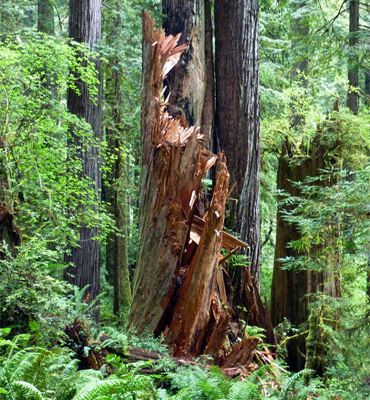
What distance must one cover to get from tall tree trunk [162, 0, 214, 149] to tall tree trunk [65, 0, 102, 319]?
136 inches

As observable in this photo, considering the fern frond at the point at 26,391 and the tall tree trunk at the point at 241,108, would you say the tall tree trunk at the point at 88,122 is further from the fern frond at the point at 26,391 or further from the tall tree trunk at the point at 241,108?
the fern frond at the point at 26,391

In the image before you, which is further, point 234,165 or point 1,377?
point 234,165

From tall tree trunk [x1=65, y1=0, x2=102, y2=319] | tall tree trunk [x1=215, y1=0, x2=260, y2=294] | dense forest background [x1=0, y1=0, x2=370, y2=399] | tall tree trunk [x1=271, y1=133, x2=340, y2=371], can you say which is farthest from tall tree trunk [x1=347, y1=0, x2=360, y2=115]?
tall tree trunk [x1=65, y1=0, x2=102, y2=319]

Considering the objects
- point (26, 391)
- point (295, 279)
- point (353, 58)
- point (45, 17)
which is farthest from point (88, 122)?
point (26, 391)

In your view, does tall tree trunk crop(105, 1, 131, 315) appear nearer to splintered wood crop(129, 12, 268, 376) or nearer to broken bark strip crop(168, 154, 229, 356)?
splintered wood crop(129, 12, 268, 376)

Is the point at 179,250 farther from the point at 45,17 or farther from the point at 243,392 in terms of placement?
the point at 45,17

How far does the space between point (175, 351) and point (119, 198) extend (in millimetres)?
10377

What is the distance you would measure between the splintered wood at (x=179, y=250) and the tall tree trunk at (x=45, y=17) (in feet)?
36.3

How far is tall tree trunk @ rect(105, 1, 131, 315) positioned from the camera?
13906mm

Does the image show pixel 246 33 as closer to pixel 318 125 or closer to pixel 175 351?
pixel 318 125

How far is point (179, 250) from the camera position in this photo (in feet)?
18.4

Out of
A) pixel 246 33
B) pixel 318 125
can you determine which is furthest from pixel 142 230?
pixel 318 125

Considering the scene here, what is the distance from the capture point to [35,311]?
4.45 meters

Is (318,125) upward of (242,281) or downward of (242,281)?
upward
